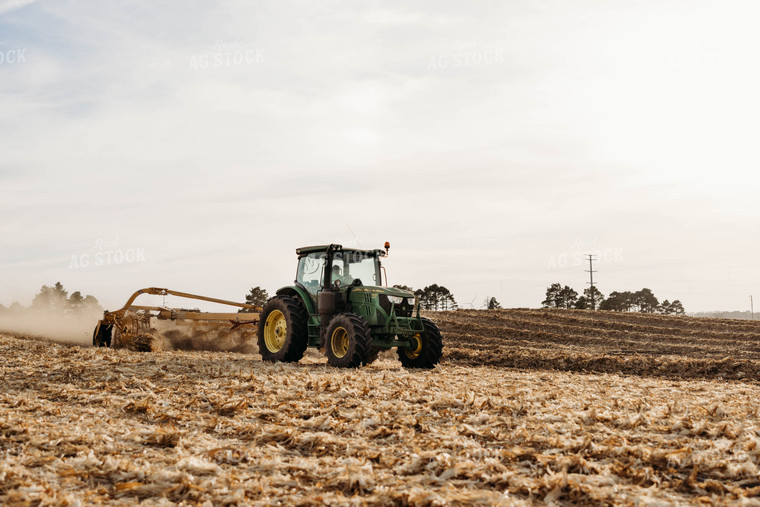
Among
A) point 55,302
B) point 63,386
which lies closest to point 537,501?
point 63,386

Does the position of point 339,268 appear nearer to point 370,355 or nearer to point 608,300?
point 370,355

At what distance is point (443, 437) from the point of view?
627 centimetres

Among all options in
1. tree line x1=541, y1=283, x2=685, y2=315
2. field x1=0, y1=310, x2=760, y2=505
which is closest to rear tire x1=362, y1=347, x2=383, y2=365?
field x1=0, y1=310, x2=760, y2=505

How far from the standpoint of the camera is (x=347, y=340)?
40.7 ft

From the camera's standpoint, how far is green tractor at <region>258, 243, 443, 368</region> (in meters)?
12.4

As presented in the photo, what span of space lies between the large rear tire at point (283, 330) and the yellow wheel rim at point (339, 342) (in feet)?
3.98

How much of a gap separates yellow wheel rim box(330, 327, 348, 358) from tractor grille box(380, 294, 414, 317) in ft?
3.22

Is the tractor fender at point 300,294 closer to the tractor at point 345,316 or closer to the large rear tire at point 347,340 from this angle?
the tractor at point 345,316

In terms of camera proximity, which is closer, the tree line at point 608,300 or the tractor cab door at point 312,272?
the tractor cab door at point 312,272

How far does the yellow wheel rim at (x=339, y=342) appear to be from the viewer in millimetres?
12391

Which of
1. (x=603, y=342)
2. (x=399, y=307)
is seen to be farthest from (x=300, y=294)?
(x=603, y=342)

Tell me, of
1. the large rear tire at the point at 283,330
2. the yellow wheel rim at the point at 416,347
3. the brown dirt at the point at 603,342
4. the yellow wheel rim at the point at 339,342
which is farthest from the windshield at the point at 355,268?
the brown dirt at the point at 603,342

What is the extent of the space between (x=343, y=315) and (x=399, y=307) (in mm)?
1426

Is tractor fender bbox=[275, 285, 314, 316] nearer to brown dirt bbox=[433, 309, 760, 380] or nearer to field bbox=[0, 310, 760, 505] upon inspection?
field bbox=[0, 310, 760, 505]
